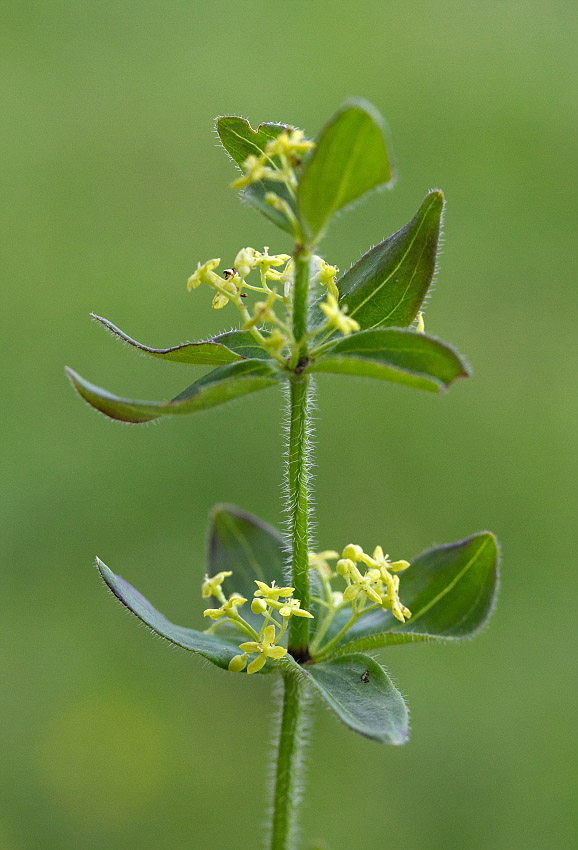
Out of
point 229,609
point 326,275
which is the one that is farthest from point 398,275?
point 229,609

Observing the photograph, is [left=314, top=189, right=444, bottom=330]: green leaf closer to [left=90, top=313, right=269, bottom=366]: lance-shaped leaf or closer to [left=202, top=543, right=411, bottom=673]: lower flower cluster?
[left=90, top=313, right=269, bottom=366]: lance-shaped leaf

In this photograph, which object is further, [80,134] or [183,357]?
[80,134]

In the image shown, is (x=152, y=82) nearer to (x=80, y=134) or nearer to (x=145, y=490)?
(x=80, y=134)

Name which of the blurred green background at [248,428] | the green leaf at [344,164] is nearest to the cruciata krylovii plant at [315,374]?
the green leaf at [344,164]

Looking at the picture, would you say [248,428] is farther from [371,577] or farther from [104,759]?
[371,577]

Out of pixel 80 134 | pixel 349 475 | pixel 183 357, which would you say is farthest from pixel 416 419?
pixel 183 357

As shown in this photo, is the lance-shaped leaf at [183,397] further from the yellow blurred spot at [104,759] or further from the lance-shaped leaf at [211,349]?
the yellow blurred spot at [104,759]

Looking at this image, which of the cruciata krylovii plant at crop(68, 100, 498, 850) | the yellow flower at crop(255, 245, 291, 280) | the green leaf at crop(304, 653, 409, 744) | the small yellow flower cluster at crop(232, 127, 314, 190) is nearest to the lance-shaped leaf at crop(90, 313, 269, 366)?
the cruciata krylovii plant at crop(68, 100, 498, 850)
